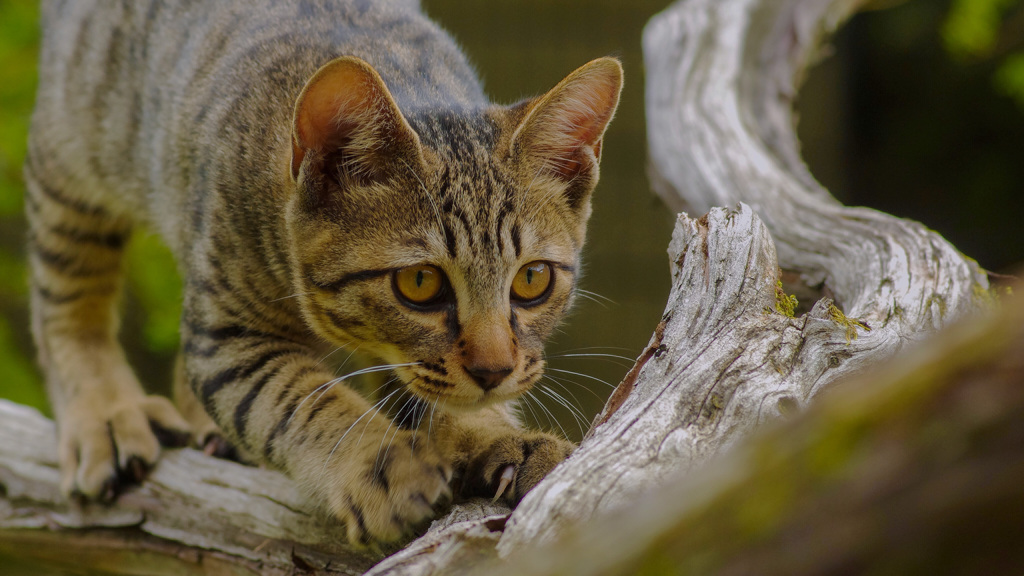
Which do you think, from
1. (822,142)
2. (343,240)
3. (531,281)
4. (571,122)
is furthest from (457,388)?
(822,142)

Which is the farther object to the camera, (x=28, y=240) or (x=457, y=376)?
(x=28, y=240)

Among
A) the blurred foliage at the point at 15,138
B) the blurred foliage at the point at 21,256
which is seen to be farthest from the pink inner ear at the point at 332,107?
the blurred foliage at the point at 15,138

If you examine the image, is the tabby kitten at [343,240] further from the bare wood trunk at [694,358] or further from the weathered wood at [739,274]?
the weathered wood at [739,274]

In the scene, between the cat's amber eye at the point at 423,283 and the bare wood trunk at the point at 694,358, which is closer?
the bare wood trunk at the point at 694,358

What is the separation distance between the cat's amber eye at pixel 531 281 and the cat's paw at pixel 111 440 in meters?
1.30

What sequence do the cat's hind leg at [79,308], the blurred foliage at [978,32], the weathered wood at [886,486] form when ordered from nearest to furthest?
the weathered wood at [886,486]
the cat's hind leg at [79,308]
the blurred foliage at [978,32]

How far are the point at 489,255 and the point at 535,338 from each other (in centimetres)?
26

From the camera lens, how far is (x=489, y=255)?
1996mm

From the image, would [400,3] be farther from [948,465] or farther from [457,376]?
[948,465]

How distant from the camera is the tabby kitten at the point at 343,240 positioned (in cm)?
193

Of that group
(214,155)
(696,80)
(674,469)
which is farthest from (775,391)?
(696,80)

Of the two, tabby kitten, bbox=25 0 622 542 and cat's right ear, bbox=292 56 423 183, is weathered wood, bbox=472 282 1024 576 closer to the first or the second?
tabby kitten, bbox=25 0 622 542

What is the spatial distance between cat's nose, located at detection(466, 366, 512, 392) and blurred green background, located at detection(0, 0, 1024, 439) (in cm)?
299

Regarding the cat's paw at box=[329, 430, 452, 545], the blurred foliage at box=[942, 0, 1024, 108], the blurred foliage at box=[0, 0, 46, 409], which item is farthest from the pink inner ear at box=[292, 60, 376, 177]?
the blurred foliage at box=[942, 0, 1024, 108]
